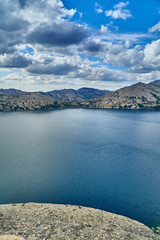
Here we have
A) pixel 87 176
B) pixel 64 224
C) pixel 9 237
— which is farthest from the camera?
pixel 87 176

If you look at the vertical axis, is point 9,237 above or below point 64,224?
above

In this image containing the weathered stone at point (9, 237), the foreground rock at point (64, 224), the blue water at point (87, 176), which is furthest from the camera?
the blue water at point (87, 176)

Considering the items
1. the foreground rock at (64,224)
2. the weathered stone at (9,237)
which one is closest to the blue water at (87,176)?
the foreground rock at (64,224)

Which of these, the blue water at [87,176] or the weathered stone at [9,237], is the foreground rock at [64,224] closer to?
the weathered stone at [9,237]

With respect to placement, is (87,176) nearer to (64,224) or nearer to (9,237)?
(64,224)

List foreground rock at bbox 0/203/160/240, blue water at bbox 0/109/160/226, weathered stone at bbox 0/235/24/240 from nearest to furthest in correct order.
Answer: weathered stone at bbox 0/235/24/240
foreground rock at bbox 0/203/160/240
blue water at bbox 0/109/160/226

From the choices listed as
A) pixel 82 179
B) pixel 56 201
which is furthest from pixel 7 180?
pixel 82 179

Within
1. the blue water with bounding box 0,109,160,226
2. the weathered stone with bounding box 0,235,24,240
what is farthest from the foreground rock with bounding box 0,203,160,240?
the blue water with bounding box 0,109,160,226

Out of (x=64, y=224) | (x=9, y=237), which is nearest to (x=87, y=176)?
(x=64, y=224)

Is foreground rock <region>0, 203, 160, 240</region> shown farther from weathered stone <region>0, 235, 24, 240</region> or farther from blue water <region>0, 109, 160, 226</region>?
blue water <region>0, 109, 160, 226</region>

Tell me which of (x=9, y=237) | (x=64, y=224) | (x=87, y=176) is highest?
(x=9, y=237)
